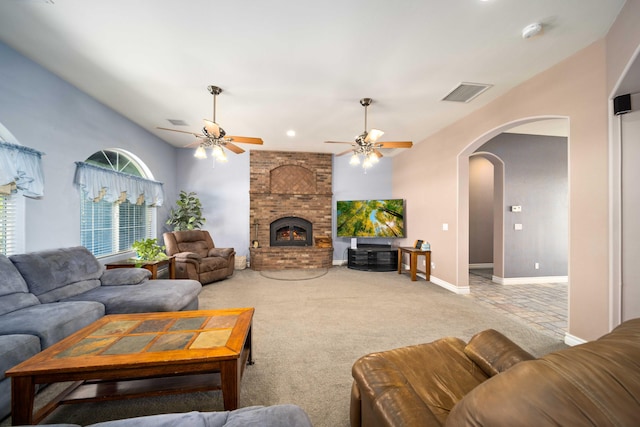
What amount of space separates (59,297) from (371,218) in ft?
17.3

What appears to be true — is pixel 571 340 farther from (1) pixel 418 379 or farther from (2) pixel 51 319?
(2) pixel 51 319

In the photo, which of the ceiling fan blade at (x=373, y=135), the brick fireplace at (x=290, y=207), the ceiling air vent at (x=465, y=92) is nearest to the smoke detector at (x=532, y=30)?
the ceiling air vent at (x=465, y=92)

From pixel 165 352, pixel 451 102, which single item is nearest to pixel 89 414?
pixel 165 352

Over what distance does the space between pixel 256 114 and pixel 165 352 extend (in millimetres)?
3402

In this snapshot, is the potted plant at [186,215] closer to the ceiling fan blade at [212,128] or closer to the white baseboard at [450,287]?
the ceiling fan blade at [212,128]

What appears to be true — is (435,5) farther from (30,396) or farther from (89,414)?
(89,414)

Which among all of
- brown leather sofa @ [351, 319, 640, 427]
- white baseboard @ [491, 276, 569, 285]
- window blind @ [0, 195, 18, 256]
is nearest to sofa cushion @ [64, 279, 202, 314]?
window blind @ [0, 195, 18, 256]

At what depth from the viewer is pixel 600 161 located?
2.19 meters

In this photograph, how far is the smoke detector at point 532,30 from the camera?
2.03 meters

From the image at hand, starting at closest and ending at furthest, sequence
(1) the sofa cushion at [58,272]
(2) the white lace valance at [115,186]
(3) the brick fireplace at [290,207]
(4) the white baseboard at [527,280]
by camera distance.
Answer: (1) the sofa cushion at [58,272]
(2) the white lace valance at [115,186]
(4) the white baseboard at [527,280]
(3) the brick fireplace at [290,207]

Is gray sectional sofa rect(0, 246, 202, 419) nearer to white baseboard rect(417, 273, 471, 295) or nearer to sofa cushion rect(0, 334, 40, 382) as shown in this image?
sofa cushion rect(0, 334, 40, 382)

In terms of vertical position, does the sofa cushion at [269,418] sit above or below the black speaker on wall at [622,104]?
below

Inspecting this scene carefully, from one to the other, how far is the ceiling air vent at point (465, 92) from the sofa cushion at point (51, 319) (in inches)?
180

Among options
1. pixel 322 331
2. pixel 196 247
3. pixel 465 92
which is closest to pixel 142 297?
pixel 322 331
